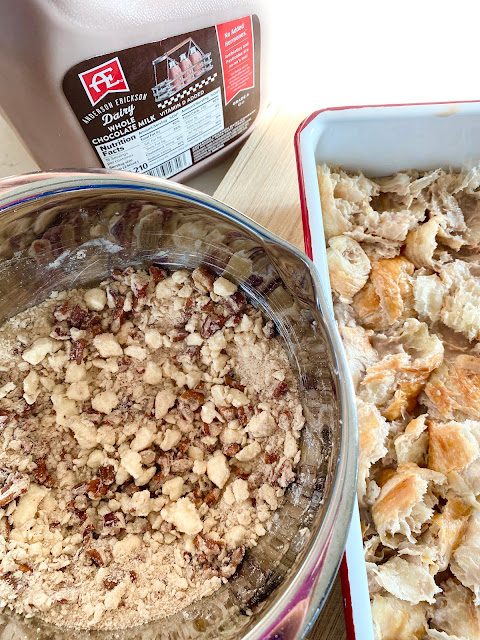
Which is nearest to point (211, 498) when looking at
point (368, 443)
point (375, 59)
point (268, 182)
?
point (368, 443)

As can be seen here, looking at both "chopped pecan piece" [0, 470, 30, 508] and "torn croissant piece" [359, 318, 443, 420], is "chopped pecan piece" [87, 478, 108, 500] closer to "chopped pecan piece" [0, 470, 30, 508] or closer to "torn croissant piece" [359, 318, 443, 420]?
"chopped pecan piece" [0, 470, 30, 508]

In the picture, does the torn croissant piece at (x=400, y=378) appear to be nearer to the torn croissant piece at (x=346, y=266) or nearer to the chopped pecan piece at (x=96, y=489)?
the torn croissant piece at (x=346, y=266)

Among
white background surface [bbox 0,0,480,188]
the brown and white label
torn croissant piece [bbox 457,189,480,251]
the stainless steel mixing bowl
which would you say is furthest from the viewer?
white background surface [bbox 0,0,480,188]

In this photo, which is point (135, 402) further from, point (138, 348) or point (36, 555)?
point (36, 555)

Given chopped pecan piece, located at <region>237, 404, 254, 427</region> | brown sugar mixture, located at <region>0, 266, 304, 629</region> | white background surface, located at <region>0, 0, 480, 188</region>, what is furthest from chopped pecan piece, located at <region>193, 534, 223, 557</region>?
white background surface, located at <region>0, 0, 480, 188</region>

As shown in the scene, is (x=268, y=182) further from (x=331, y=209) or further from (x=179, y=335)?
(x=179, y=335)

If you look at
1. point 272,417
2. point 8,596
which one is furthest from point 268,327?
point 8,596
